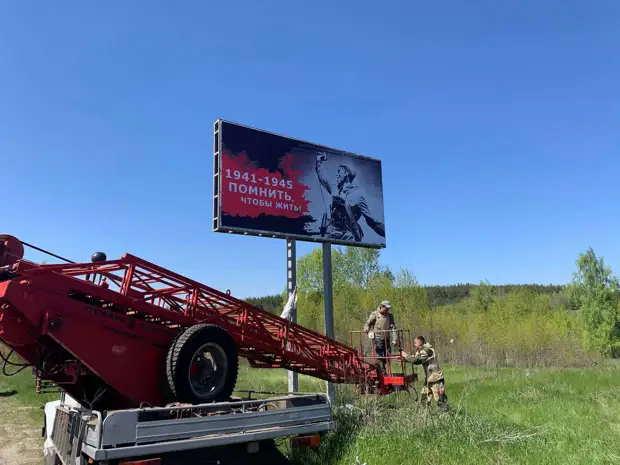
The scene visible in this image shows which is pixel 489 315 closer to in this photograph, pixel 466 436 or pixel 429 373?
pixel 429 373

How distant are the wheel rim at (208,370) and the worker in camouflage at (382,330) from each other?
5.27 metres

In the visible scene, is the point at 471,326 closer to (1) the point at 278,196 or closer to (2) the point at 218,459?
(1) the point at 278,196

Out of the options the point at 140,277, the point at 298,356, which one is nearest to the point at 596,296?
the point at 298,356

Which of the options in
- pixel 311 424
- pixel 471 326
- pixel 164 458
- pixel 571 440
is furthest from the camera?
pixel 471 326

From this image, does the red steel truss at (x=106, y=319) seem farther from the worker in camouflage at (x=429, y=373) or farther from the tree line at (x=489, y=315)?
the tree line at (x=489, y=315)

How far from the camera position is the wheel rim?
240 inches

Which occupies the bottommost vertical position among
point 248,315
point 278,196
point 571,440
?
point 571,440

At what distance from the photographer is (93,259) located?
6555 millimetres

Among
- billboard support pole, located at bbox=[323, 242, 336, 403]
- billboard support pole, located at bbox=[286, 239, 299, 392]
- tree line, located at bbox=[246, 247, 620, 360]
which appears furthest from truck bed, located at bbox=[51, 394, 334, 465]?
tree line, located at bbox=[246, 247, 620, 360]

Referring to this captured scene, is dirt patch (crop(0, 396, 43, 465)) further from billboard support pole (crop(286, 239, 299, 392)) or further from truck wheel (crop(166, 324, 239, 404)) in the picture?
billboard support pole (crop(286, 239, 299, 392))

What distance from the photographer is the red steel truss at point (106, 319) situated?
5238 mm

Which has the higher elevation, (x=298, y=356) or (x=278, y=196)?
(x=278, y=196)

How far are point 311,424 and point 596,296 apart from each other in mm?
39457

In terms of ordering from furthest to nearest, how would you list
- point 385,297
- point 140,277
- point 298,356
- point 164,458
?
point 385,297 < point 298,356 < point 140,277 < point 164,458
